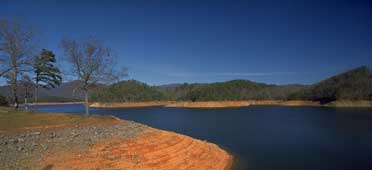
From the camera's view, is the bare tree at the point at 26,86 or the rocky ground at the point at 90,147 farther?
the bare tree at the point at 26,86

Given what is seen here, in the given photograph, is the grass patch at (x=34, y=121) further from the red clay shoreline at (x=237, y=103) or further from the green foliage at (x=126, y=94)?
the green foliage at (x=126, y=94)

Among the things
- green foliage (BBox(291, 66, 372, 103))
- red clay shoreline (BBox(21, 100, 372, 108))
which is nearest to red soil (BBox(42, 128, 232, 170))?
red clay shoreline (BBox(21, 100, 372, 108))

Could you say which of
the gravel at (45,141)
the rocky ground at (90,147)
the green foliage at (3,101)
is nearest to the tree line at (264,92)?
the green foliage at (3,101)

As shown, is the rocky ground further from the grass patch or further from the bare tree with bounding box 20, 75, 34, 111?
the bare tree with bounding box 20, 75, 34, 111

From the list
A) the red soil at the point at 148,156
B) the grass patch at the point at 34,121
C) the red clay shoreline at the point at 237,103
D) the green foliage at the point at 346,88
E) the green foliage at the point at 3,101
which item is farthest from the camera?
the green foliage at the point at 346,88

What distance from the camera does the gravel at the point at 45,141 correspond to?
30.7 ft

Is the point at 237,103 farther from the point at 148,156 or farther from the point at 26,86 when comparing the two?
the point at 148,156

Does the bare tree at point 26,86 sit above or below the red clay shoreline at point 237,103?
above

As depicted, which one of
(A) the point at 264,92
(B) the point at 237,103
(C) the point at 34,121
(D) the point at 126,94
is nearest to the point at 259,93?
(A) the point at 264,92

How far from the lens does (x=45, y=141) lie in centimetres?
1145

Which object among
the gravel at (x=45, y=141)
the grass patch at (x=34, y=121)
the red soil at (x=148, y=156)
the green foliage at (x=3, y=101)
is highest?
the green foliage at (x=3, y=101)

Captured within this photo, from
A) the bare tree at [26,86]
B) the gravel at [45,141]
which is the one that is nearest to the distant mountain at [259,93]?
the bare tree at [26,86]

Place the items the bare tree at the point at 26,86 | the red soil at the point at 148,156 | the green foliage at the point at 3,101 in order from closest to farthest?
the red soil at the point at 148,156 → the bare tree at the point at 26,86 → the green foliage at the point at 3,101

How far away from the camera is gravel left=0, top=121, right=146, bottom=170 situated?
30.7 feet
